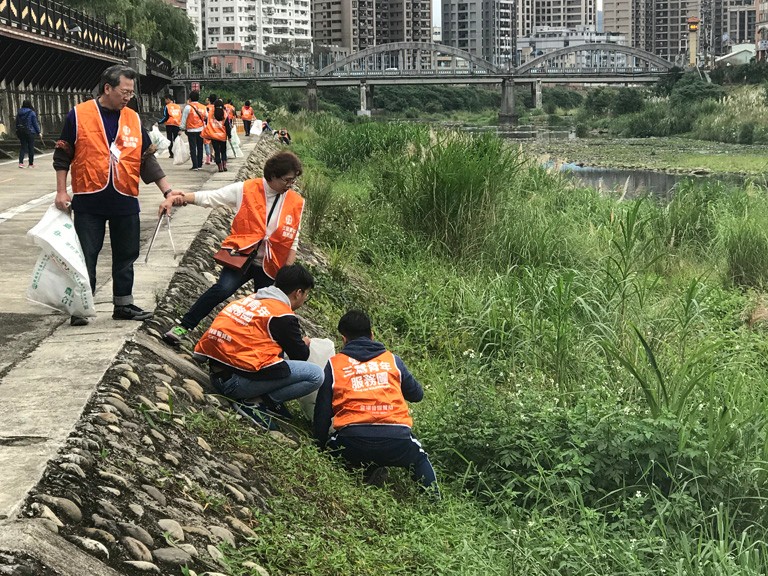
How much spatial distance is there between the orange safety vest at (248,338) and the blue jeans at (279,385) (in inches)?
3.5

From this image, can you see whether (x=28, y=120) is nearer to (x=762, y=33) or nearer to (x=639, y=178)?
(x=639, y=178)

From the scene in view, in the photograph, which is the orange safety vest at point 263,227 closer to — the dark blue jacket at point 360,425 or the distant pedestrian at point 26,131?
the dark blue jacket at point 360,425

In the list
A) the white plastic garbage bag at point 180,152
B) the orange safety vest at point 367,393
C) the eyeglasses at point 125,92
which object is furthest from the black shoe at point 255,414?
the white plastic garbage bag at point 180,152

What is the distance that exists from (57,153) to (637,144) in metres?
54.9

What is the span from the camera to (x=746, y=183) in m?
23.5

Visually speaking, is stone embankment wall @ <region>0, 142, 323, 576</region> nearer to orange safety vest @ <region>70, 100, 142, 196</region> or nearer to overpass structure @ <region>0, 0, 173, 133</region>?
orange safety vest @ <region>70, 100, 142, 196</region>

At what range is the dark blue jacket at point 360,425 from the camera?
637cm

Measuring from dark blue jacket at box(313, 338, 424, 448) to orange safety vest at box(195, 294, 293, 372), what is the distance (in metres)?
0.31

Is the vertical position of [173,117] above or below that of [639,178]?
above

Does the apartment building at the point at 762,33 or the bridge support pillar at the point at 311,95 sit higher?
the apartment building at the point at 762,33

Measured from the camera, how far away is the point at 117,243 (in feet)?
25.0

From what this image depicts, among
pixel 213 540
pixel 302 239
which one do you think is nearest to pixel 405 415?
pixel 213 540

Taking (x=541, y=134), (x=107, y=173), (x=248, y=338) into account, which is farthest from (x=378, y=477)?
(x=541, y=134)

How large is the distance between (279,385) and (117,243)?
1649 millimetres
